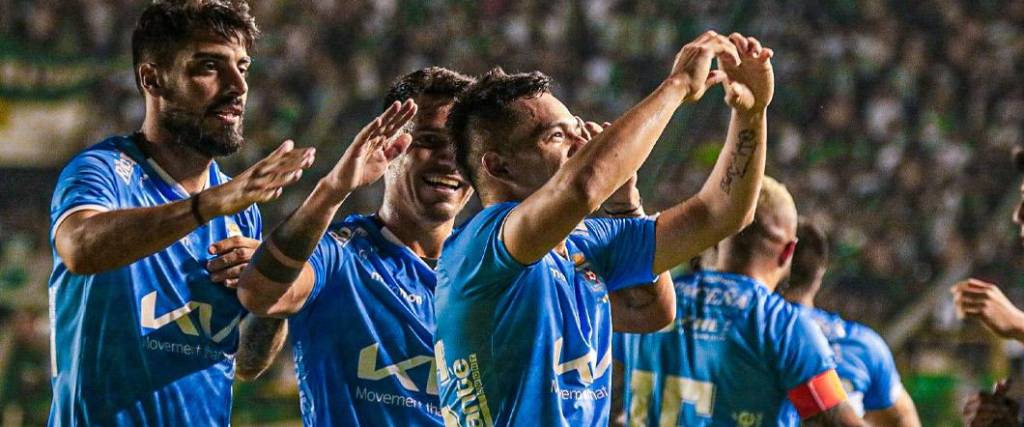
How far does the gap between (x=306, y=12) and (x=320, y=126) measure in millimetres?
1664

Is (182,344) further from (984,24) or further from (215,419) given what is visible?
(984,24)

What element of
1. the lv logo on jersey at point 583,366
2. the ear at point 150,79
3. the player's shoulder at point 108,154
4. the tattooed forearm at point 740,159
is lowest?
the lv logo on jersey at point 583,366

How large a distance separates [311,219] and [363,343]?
1.66 feet

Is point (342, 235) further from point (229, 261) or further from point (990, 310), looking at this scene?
point (990, 310)

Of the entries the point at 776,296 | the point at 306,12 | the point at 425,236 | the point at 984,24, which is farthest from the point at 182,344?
the point at 984,24

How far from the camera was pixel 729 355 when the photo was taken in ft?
15.9

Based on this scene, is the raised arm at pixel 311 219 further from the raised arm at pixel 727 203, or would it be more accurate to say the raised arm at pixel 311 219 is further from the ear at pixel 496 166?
the raised arm at pixel 727 203

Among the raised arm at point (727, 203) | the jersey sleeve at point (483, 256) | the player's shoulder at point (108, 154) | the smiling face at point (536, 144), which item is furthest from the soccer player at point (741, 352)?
the player's shoulder at point (108, 154)

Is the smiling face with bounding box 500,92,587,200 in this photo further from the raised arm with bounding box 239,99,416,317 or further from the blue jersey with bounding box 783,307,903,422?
the blue jersey with bounding box 783,307,903,422

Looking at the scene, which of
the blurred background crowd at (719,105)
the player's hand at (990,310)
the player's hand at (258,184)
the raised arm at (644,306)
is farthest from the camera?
the blurred background crowd at (719,105)

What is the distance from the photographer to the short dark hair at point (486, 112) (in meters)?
3.18

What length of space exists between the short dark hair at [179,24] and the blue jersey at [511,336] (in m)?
1.37

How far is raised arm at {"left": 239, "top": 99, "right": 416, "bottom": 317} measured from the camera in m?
3.46

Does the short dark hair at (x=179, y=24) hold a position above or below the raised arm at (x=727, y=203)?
above
